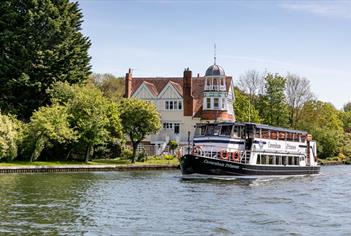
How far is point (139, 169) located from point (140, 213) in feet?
127

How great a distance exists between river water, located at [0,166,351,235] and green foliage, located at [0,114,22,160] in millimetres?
11919

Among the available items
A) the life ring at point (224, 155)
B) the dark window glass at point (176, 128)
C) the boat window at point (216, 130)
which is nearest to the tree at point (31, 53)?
the dark window glass at point (176, 128)

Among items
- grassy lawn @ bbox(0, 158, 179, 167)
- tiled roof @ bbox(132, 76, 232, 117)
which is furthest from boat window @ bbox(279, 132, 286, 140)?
tiled roof @ bbox(132, 76, 232, 117)

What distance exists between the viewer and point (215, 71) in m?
87.8

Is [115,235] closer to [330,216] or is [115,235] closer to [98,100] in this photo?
[330,216]

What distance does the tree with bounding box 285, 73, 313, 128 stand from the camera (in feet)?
384

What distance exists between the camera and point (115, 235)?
23.4 metres

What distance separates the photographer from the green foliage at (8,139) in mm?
59125

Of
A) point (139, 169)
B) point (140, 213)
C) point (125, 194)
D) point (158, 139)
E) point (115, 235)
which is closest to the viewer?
point (115, 235)

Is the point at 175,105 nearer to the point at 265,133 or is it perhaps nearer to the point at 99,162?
the point at 99,162

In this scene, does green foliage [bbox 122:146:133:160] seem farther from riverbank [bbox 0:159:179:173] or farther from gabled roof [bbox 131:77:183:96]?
gabled roof [bbox 131:77:183:96]

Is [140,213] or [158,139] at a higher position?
[158,139]

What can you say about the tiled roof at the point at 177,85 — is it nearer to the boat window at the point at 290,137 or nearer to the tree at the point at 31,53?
the tree at the point at 31,53

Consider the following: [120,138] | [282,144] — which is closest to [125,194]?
[282,144]
